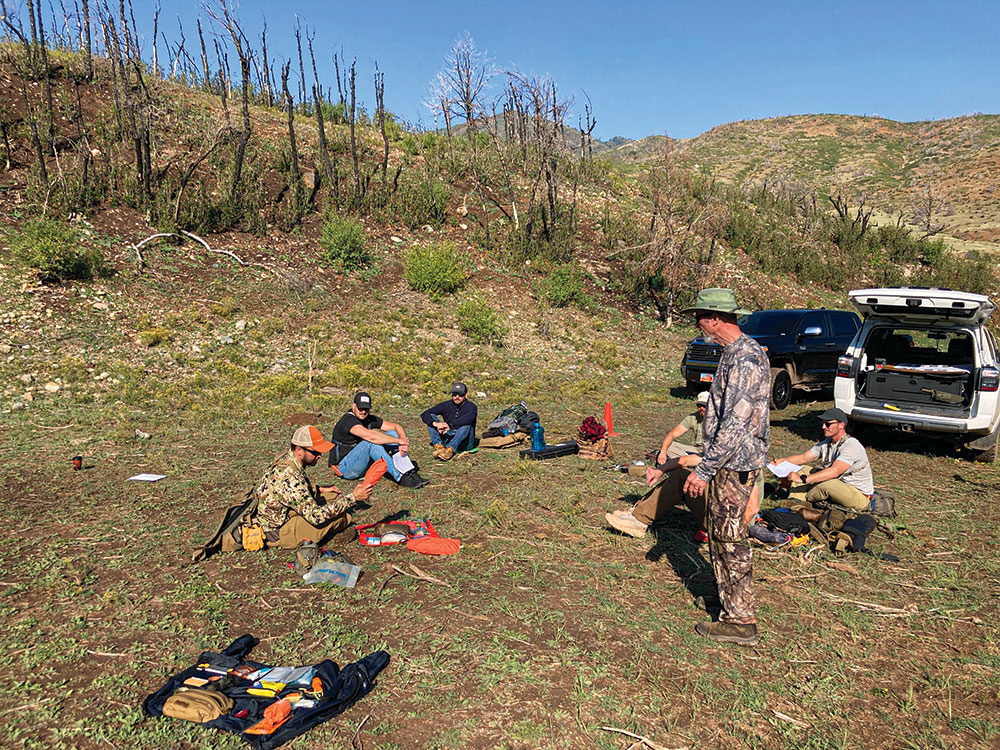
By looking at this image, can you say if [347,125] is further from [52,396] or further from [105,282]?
[52,396]

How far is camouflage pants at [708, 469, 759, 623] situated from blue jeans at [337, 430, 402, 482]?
161 inches

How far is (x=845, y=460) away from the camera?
5766mm

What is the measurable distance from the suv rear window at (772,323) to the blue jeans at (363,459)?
777 cm

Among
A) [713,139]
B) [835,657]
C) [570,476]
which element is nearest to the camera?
[835,657]

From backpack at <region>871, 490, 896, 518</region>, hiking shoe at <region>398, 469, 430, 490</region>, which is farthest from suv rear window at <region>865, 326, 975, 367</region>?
hiking shoe at <region>398, 469, 430, 490</region>

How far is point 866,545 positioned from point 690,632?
2.42 m

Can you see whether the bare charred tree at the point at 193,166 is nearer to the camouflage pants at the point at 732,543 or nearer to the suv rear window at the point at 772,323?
the suv rear window at the point at 772,323

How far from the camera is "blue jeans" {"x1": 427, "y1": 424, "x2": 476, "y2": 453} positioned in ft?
27.6

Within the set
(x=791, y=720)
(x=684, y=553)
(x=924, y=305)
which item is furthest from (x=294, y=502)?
(x=924, y=305)

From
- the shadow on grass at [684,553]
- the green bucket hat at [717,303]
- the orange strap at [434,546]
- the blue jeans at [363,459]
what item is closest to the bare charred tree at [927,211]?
the shadow on grass at [684,553]

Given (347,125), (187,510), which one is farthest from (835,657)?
(347,125)

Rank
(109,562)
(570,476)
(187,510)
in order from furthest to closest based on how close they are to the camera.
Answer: (570,476), (187,510), (109,562)

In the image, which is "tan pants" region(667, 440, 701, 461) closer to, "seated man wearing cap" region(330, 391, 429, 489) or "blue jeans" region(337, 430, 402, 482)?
"seated man wearing cap" region(330, 391, 429, 489)

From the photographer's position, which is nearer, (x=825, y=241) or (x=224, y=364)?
(x=224, y=364)
